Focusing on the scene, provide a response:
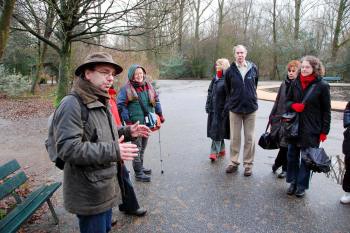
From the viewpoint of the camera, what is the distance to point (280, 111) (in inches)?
205

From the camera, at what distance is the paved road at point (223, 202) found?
3785mm

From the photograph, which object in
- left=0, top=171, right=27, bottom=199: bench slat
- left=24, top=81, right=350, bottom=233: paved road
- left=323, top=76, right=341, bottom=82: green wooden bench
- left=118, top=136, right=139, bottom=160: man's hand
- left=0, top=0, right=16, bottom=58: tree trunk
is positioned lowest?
left=24, top=81, right=350, bottom=233: paved road

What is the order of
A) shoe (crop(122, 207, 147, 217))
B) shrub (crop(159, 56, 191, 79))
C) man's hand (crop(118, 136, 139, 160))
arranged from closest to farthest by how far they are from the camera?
man's hand (crop(118, 136, 139, 160)) → shoe (crop(122, 207, 147, 217)) → shrub (crop(159, 56, 191, 79))

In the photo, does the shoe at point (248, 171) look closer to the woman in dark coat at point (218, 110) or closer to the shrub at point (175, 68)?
the woman in dark coat at point (218, 110)

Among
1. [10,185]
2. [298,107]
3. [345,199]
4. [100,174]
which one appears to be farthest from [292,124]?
[10,185]

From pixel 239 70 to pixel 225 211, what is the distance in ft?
7.46

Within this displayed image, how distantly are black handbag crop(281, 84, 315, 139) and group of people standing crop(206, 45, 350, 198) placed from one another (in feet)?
0.06

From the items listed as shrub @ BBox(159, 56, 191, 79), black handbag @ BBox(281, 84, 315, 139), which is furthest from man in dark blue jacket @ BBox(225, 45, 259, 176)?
shrub @ BBox(159, 56, 191, 79)

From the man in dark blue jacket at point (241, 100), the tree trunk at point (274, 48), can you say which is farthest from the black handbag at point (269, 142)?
the tree trunk at point (274, 48)

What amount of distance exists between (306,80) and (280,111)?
3.14ft

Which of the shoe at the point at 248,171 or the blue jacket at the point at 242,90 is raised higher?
the blue jacket at the point at 242,90

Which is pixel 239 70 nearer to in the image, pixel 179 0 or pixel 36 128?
pixel 179 0

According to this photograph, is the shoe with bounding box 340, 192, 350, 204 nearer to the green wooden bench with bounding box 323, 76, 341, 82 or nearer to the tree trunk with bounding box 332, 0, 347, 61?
the green wooden bench with bounding box 323, 76, 341, 82

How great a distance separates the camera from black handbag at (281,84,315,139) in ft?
14.3
